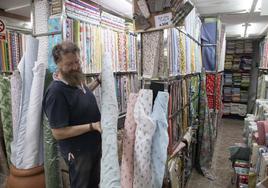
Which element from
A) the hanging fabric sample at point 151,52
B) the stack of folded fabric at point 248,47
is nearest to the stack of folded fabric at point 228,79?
the stack of folded fabric at point 248,47

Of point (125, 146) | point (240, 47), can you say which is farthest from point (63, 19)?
point (240, 47)

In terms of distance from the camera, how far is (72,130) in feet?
4.90

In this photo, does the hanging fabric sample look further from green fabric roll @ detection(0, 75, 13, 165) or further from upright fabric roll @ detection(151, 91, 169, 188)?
green fabric roll @ detection(0, 75, 13, 165)

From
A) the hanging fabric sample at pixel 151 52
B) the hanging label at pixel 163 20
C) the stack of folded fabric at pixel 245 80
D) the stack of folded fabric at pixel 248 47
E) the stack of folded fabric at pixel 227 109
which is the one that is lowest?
the stack of folded fabric at pixel 227 109

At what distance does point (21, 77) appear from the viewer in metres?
1.89

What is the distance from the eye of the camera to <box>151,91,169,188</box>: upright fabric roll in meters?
1.34

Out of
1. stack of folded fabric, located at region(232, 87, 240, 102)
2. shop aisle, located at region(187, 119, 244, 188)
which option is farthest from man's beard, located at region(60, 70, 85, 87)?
stack of folded fabric, located at region(232, 87, 240, 102)

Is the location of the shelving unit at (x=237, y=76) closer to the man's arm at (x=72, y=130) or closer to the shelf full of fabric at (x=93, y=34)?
the shelf full of fabric at (x=93, y=34)

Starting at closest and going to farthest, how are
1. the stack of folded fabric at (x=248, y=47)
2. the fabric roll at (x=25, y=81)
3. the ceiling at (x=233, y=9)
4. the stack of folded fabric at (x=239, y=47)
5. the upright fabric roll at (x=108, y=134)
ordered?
1. the upright fabric roll at (x=108, y=134)
2. the fabric roll at (x=25, y=81)
3. the ceiling at (x=233, y=9)
4. the stack of folded fabric at (x=248, y=47)
5. the stack of folded fabric at (x=239, y=47)

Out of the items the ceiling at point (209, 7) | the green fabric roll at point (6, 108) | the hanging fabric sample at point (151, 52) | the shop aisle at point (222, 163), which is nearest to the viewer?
the hanging fabric sample at point (151, 52)

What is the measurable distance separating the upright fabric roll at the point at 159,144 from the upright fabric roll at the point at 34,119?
963mm

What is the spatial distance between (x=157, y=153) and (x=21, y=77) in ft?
4.32

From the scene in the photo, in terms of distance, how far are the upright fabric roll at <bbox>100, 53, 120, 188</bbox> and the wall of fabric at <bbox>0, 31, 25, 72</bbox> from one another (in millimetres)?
1712

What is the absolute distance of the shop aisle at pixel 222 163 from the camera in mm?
2951
